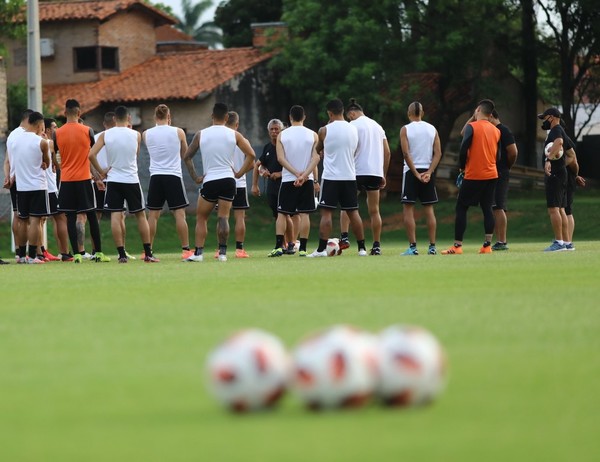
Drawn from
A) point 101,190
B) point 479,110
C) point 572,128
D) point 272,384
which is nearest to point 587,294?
point 272,384

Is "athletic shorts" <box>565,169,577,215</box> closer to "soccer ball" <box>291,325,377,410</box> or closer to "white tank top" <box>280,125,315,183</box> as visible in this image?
"white tank top" <box>280,125,315,183</box>

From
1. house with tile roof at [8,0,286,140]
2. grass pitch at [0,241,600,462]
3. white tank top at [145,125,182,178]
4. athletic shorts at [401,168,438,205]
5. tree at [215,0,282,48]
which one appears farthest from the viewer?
tree at [215,0,282,48]

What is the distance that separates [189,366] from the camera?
8.45m

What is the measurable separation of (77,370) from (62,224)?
15302 mm

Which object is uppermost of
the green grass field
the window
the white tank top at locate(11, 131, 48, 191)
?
the window

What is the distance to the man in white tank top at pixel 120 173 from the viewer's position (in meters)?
21.3

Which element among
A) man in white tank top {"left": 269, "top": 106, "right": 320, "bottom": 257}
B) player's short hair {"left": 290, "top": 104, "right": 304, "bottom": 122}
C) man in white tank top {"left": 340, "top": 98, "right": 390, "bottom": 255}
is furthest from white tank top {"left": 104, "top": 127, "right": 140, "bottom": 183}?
man in white tank top {"left": 340, "top": 98, "right": 390, "bottom": 255}

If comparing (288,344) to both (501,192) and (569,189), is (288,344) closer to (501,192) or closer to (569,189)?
(501,192)

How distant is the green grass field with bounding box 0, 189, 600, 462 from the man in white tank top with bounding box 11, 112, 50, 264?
19.7ft

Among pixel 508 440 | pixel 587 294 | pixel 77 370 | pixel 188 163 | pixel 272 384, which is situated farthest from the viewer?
pixel 188 163

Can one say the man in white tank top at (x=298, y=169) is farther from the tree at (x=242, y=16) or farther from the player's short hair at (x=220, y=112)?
the tree at (x=242, y=16)

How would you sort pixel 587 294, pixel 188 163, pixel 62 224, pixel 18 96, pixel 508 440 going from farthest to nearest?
pixel 18 96 → pixel 62 224 → pixel 188 163 → pixel 587 294 → pixel 508 440

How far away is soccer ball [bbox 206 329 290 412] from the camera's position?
658cm

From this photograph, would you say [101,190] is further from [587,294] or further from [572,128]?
[572,128]
